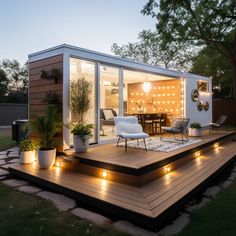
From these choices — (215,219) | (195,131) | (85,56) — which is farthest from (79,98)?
(195,131)

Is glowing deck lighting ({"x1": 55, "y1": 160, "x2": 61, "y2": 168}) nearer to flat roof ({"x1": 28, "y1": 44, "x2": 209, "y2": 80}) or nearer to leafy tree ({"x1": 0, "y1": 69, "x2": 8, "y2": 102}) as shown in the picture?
flat roof ({"x1": 28, "y1": 44, "x2": 209, "y2": 80})

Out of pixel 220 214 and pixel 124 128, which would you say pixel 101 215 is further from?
pixel 124 128

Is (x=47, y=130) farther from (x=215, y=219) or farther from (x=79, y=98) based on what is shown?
(x=215, y=219)

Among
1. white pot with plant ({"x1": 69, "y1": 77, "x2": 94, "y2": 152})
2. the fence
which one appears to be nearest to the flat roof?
white pot with plant ({"x1": 69, "y1": 77, "x2": 94, "y2": 152})

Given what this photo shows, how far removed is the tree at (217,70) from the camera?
55.2 ft

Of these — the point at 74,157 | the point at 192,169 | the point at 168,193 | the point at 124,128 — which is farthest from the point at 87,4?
the point at 168,193

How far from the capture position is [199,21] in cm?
1183

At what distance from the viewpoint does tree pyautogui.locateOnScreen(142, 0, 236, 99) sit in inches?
448

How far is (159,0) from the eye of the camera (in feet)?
39.0

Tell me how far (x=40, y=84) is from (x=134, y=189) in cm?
375

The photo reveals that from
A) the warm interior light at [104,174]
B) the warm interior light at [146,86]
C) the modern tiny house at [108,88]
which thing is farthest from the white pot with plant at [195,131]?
the warm interior light at [104,174]

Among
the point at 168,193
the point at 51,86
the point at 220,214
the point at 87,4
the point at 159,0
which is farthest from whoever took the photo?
the point at 159,0

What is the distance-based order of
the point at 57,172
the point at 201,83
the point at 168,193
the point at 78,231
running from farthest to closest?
the point at 201,83 < the point at 57,172 < the point at 168,193 < the point at 78,231

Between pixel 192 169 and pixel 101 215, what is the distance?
2.29 m
